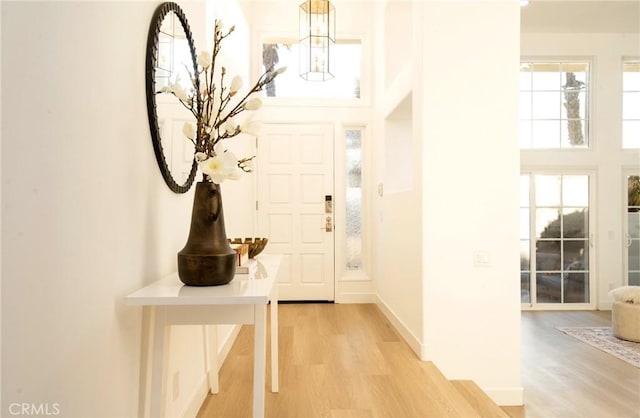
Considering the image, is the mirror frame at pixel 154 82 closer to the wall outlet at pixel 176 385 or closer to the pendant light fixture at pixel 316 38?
the wall outlet at pixel 176 385

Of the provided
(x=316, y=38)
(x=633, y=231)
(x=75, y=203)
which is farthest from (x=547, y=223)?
(x=75, y=203)

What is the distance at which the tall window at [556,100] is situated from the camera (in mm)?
5676

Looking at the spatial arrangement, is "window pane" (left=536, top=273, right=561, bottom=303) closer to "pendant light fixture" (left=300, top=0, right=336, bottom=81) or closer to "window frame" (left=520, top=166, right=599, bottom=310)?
"window frame" (left=520, top=166, right=599, bottom=310)

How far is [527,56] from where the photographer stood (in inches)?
223

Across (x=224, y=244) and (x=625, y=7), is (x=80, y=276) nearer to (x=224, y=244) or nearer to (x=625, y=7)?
(x=224, y=244)

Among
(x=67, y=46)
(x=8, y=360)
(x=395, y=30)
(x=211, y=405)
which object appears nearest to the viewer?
(x=8, y=360)

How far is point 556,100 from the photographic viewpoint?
570 cm

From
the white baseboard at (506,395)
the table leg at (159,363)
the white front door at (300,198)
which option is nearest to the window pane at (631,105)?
the white front door at (300,198)

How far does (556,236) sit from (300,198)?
12.3ft

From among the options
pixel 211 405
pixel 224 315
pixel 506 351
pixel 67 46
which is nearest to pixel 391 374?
pixel 506 351

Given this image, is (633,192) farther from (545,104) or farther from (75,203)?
(75,203)

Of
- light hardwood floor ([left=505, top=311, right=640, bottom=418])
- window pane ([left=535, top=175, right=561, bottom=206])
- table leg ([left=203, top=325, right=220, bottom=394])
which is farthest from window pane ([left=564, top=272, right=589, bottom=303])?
table leg ([left=203, top=325, right=220, bottom=394])

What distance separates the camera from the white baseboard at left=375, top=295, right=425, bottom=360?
2877mm

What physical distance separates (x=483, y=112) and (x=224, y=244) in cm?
220
